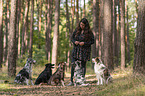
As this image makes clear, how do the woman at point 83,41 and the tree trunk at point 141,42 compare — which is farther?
the tree trunk at point 141,42

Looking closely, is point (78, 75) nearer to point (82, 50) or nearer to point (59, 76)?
point (59, 76)

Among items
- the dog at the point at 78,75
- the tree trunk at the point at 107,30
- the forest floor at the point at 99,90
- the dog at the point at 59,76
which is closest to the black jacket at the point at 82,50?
the dog at the point at 78,75

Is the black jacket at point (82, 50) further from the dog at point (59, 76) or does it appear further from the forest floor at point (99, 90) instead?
the forest floor at point (99, 90)

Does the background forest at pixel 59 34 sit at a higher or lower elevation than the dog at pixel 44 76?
higher

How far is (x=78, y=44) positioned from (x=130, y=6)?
48292 mm

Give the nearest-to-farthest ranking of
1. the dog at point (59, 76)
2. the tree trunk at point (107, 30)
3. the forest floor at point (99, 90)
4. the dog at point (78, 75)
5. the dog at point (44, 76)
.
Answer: the forest floor at point (99, 90) < the dog at point (78, 75) < the dog at point (59, 76) < the dog at point (44, 76) < the tree trunk at point (107, 30)

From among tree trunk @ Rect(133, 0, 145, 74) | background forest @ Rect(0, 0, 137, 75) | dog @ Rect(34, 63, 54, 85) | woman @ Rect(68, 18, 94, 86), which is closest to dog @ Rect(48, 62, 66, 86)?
dog @ Rect(34, 63, 54, 85)

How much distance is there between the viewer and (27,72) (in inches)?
355

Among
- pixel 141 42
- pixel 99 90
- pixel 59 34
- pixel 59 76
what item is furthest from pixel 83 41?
pixel 59 34

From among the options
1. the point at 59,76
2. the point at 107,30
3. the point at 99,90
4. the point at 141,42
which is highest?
the point at 107,30

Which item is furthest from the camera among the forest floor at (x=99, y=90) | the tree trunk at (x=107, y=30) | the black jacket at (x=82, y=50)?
the tree trunk at (x=107, y=30)

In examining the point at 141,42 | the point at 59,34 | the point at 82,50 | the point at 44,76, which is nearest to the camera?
the point at 82,50

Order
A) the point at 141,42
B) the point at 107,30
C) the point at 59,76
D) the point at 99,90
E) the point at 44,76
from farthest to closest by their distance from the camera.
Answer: the point at 107,30, the point at 44,76, the point at 59,76, the point at 141,42, the point at 99,90

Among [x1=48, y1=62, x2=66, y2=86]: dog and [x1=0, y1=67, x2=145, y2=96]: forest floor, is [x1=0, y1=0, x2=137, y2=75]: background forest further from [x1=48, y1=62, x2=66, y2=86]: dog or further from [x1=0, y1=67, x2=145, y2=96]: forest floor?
[x1=0, y1=67, x2=145, y2=96]: forest floor
